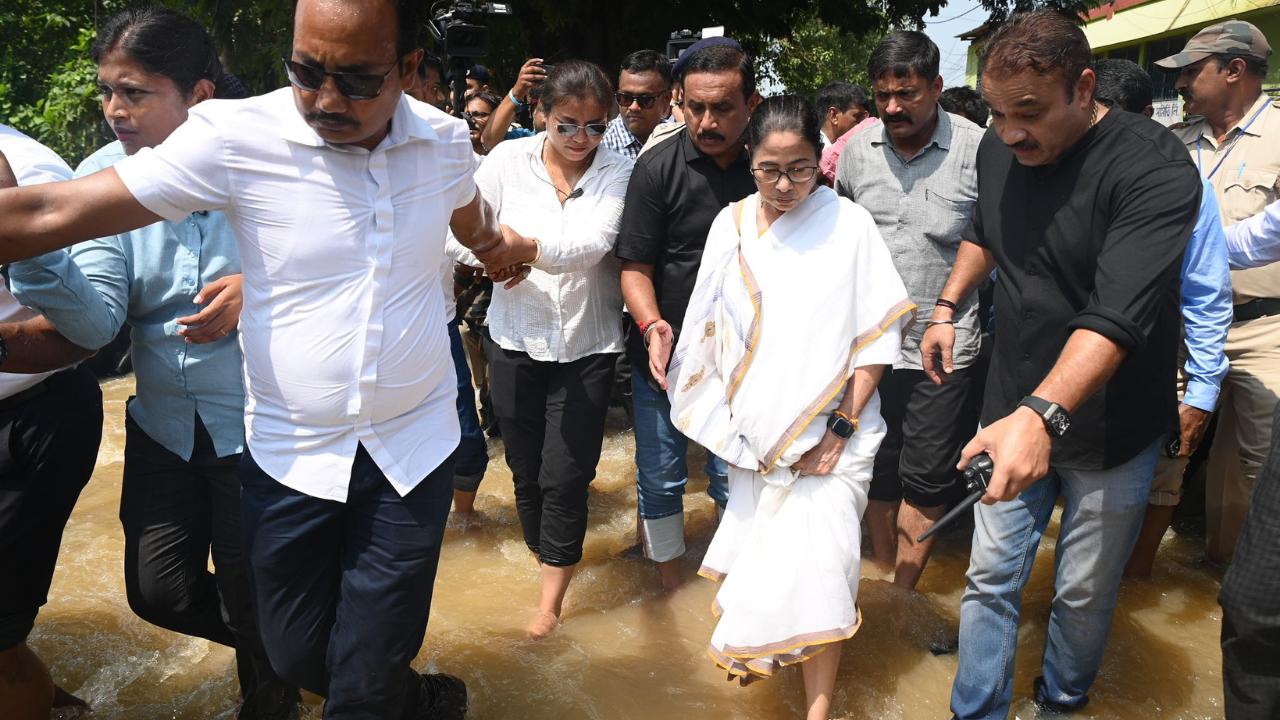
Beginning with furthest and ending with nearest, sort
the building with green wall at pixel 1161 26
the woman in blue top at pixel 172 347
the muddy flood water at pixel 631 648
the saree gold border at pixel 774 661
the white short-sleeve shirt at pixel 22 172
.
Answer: the building with green wall at pixel 1161 26
the muddy flood water at pixel 631 648
the saree gold border at pixel 774 661
the woman in blue top at pixel 172 347
the white short-sleeve shirt at pixel 22 172

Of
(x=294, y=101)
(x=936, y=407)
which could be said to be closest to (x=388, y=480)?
(x=294, y=101)

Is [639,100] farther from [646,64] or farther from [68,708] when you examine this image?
[68,708]

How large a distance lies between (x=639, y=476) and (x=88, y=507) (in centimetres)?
330

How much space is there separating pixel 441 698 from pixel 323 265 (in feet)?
5.12

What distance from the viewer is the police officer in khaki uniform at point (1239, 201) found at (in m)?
3.79

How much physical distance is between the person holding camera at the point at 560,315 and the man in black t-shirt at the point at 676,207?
134mm

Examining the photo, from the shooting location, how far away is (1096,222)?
2588mm

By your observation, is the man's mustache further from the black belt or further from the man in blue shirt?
the black belt

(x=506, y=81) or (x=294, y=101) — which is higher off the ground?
(x=294, y=101)

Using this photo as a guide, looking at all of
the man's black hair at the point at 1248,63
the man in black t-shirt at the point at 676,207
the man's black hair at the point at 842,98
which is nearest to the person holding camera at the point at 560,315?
the man in black t-shirt at the point at 676,207

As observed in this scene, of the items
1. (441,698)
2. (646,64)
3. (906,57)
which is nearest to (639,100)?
(646,64)

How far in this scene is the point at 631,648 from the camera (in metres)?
3.60

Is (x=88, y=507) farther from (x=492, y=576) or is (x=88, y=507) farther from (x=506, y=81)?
(x=506, y=81)

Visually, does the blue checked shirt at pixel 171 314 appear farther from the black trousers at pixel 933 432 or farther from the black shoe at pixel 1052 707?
the black shoe at pixel 1052 707
